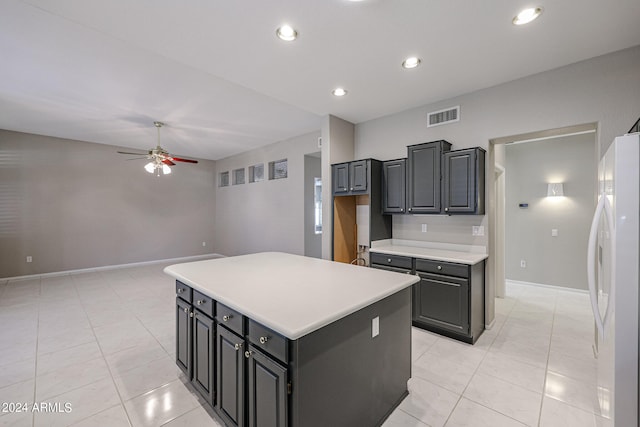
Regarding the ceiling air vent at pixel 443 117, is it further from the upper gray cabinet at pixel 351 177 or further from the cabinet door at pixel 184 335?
the cabinet door at pixel 184 335

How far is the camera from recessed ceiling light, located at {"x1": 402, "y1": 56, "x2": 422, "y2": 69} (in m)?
2.62

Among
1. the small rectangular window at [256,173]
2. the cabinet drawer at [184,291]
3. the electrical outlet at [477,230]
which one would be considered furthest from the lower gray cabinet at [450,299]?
the small rectangular window at [256,173]

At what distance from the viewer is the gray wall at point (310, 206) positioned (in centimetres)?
563

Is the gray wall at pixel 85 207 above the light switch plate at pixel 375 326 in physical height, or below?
above

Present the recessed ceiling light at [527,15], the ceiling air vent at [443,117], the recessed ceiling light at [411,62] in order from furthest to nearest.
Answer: the ceiling air vent at [443,117] < the recessed ceiling light at [411,62] < the recessed ceiling light at [527,15]

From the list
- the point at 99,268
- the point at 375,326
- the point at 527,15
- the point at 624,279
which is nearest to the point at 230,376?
the point at 375,326

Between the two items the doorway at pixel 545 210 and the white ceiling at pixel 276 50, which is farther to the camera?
the doorway at pixel 545 210

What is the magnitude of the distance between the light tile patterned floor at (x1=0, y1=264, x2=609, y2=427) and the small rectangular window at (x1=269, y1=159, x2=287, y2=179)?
3.46 meters

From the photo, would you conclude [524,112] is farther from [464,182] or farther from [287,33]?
[287,33]

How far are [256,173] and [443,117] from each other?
185 inches

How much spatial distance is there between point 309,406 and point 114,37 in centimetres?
331

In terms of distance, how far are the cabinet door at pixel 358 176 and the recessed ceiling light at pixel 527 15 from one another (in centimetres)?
206

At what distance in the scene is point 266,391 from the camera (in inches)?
53.1

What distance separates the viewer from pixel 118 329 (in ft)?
10.6
